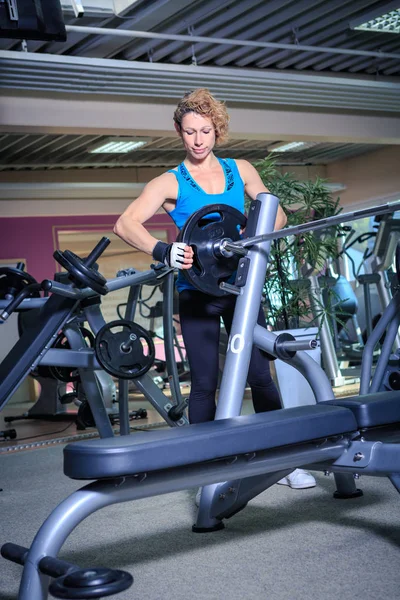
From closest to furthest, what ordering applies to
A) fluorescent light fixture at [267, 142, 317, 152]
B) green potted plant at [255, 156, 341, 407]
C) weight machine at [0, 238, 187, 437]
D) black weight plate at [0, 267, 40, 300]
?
weight machine at [0, 238, 187, 437]
black weight plate at [0, 267, 40, 300]
green potted plant at [255, 156, 341, 407]
fluorescent light fixture at [267, 142, 317, 152]

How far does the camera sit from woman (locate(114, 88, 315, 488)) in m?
2.51

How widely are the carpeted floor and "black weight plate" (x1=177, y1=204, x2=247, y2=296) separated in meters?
0.77

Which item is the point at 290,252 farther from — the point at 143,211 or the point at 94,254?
the point at 143,211

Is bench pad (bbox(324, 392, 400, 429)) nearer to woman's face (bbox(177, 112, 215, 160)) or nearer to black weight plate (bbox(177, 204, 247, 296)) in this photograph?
black weight plate (bbox(177, 204, 247, 296))

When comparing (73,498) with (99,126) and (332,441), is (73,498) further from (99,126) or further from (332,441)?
(99,126)

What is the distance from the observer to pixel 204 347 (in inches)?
102

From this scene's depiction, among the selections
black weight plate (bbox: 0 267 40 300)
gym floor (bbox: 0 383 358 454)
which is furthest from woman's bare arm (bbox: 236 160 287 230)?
gym floor (bbox: 0 383 358 454)

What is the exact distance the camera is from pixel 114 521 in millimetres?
2732

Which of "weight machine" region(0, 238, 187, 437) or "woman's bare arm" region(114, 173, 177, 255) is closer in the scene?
"woman's bare arm" region(114, 173, 177, 255)

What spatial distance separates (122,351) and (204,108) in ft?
4.27

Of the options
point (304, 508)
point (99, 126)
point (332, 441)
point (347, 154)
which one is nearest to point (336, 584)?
point (332, 441)

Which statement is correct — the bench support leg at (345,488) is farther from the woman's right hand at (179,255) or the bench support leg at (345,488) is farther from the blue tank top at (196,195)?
the woman's right hand at (179,255)

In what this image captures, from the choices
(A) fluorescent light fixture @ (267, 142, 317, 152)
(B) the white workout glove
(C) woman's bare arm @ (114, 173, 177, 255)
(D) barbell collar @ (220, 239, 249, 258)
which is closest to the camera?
(B) the white workout glove

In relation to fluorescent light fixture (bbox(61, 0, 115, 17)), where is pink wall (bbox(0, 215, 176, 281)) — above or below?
below
